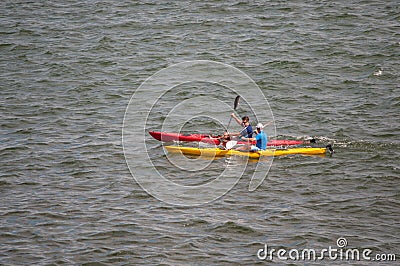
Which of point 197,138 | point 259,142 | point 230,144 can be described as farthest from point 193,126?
point 259,142

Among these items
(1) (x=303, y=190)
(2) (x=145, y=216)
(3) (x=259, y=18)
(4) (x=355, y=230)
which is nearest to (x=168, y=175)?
(2) (x=145, y=216)

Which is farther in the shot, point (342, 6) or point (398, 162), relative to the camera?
point (342, 6)

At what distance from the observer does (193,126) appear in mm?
22594

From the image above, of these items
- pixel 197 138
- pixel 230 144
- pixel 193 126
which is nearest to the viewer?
pixel 230 144

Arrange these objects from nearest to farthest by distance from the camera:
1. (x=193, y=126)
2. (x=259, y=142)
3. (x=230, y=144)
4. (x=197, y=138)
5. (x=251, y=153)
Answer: (x=251, y=153), (x=259, y=142), (x=230, y=144), (x=197, y=138), (x=193, y=126)

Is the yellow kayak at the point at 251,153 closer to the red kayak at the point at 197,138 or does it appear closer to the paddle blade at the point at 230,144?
the paddle blade at the point at 230,144

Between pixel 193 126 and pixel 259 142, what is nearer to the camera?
pixel 259 142

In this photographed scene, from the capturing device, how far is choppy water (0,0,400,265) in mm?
14797

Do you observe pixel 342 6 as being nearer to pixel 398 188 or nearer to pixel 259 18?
pixel 259 18

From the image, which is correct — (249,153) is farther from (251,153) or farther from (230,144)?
(230,144)

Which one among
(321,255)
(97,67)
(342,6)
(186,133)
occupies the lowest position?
(321,255)

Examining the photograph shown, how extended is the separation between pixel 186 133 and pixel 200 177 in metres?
3.68

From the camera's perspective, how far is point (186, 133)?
2191cm

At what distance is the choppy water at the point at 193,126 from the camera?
14797mm
